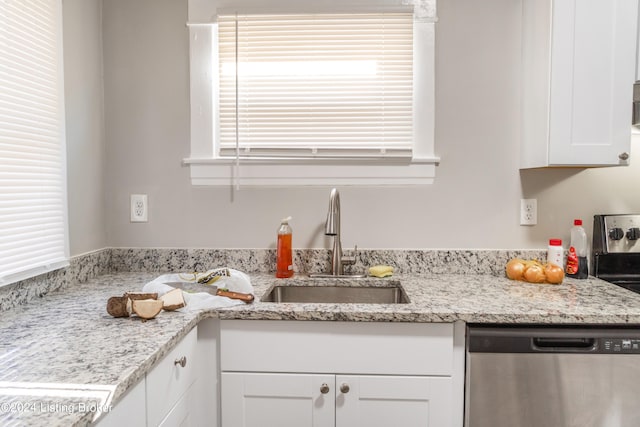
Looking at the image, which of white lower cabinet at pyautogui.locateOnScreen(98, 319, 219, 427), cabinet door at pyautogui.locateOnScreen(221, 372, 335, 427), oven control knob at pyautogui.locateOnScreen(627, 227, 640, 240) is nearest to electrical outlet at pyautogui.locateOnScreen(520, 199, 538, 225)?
oven control knob at pyautogui.locateOnScreen(627, 227, 640, 240)

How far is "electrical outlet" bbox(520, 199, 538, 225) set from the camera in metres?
1.94

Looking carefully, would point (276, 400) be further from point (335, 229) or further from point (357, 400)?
point (335, 229)

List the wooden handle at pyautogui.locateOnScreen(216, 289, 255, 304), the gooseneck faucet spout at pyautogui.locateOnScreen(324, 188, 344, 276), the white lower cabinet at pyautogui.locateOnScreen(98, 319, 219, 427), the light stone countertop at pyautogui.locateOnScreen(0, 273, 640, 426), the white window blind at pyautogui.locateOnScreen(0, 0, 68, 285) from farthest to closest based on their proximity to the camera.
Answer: the gooseneck faucet spout at pyautogui.locateOnScreen(324, 188, 344, 276) < the wooden handle at pyautogui.locateOnScreen(216, 289, 255, 304) < the white window blind at pyautogui.locateOnScreen(0, 0, 68, 285) < the white lower cabinet at pyautogui.locateOnScreen(98, 319, 219, 427) < the light stone countertop at pyautogui.locateOnScreen(0, 273, 640, 426)

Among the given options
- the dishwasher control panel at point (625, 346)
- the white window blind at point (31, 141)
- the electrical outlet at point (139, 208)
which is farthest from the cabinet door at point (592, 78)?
the white window blind at point (31, 141)

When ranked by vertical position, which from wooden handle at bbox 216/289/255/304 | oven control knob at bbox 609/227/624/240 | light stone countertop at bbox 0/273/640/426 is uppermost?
oven control knob at bbox 609/227/624/240

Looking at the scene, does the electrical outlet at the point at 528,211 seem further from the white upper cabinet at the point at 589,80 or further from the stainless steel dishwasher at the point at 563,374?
the stainless steel dishwasher at the point at 563,374

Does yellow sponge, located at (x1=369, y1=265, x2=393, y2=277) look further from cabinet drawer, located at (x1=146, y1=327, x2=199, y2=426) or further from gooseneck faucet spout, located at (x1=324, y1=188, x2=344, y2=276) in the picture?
cabinet drawer, located at (x1=146, y1=327, x2=199, y2=426)

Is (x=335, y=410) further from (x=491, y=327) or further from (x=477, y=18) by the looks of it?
(x=477, y=18)

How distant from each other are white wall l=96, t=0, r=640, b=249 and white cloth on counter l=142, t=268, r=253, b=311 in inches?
17.6

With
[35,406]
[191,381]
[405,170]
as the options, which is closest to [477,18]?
[405,170]

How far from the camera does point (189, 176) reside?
6.54 feet

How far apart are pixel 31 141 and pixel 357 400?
4.58ft

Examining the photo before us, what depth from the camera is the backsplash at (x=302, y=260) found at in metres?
1.94

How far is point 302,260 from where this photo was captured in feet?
6.45
